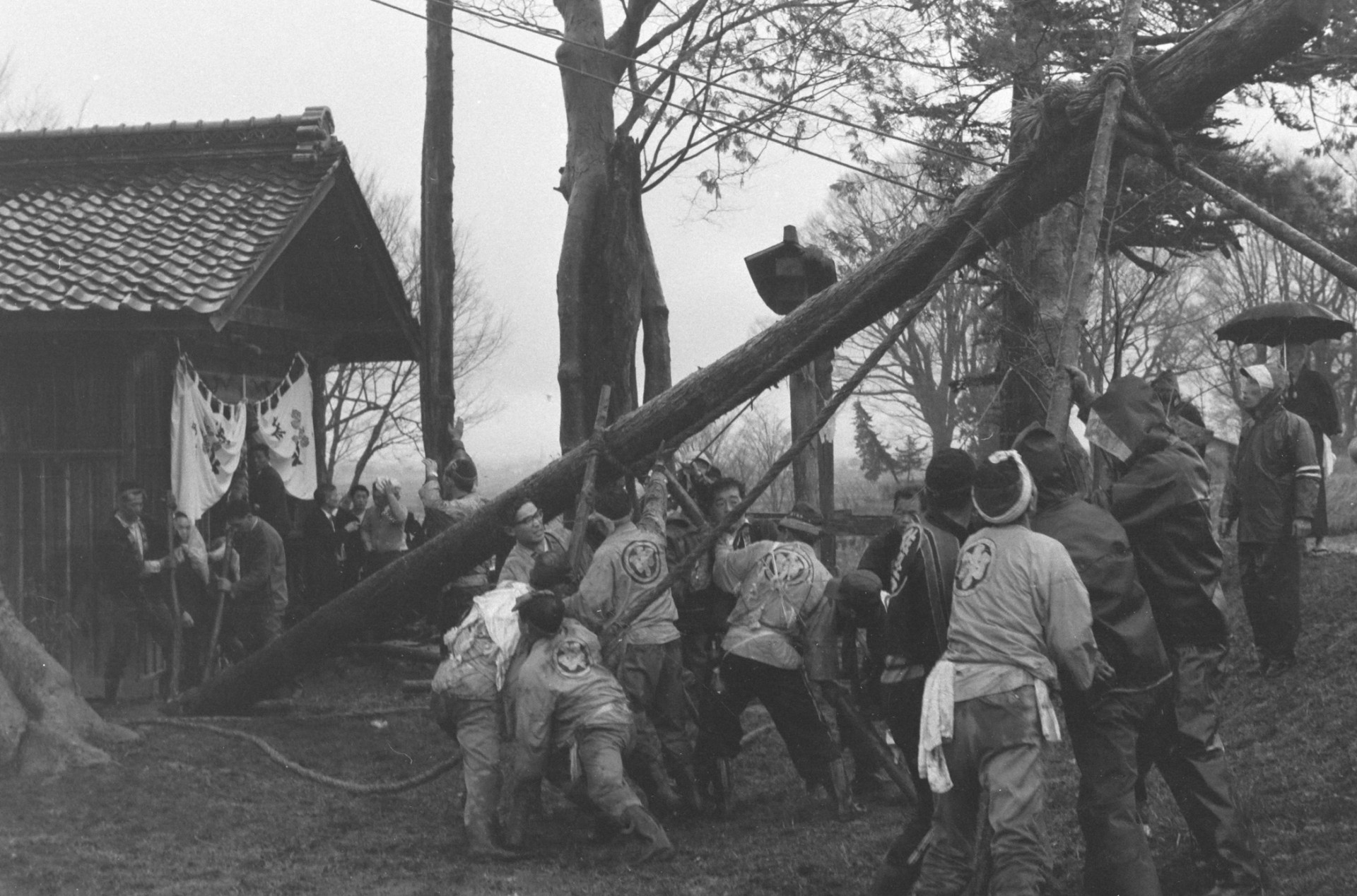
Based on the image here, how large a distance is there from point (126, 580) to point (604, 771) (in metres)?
5.65

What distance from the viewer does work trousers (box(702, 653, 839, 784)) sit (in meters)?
6.86

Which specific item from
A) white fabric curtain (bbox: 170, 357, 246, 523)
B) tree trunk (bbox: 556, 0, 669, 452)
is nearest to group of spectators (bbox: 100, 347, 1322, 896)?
white fabric curtain (bbox: 170, 357, 246, 523)

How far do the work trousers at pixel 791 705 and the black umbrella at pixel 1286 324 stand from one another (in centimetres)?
401

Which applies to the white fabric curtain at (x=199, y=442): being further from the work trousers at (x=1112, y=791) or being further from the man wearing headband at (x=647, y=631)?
the work trousers at (x=1112, y=791)

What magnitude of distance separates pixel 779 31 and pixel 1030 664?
39.8 feet

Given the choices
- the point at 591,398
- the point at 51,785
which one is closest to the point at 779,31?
the point at 591,398

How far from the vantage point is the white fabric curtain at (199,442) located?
1038 centimetres

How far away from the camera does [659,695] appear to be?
23.9 ft

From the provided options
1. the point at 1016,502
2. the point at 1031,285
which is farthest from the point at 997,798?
the point at 1031,285

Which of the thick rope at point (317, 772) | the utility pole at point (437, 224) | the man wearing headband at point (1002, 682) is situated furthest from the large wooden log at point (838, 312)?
the utility pole at point (437, 224)

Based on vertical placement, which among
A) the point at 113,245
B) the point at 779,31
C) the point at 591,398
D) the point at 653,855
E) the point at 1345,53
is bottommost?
the point at 653,855

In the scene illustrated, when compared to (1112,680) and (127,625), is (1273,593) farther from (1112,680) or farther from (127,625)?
(127,625)

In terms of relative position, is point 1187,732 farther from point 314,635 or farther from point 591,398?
point 591,398

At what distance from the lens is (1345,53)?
11117mm
